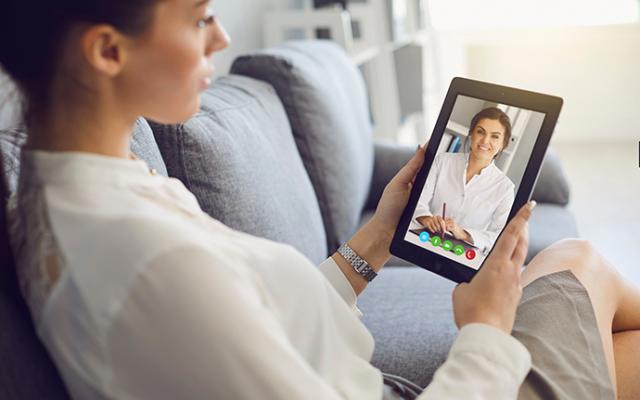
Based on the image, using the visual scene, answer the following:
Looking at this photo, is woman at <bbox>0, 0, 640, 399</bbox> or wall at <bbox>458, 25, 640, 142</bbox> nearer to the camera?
woman at <bbox>0, 0, 640, 399</bbox>

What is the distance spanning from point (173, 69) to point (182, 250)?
0.18 meters

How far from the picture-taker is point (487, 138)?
1097 millimetres

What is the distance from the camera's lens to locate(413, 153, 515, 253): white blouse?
1.06 m

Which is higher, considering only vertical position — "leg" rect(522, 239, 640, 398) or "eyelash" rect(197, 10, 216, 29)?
"eyelash" rect(197, 10, 216, 29)

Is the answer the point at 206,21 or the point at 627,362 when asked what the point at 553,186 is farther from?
the point at 206,21

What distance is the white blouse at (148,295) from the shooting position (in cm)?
64

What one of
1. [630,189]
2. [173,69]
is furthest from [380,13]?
[173,69]

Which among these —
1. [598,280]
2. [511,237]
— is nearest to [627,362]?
[598,280]

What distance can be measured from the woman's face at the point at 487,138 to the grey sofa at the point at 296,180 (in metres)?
0.40

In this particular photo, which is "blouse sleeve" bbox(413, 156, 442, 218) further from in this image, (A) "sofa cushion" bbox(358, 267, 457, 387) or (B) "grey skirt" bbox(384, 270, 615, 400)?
(A) "sofa cushion" bbox(358, 267, 457, 387)

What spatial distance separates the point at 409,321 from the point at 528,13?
138 inches

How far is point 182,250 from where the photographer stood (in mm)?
653

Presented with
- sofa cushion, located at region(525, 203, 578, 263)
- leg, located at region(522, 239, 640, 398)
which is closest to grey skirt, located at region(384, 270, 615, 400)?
leg, located at region(522, 239, 640, 398)

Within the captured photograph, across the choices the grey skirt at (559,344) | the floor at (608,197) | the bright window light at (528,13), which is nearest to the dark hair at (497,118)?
the grey skirt at (559,344)
